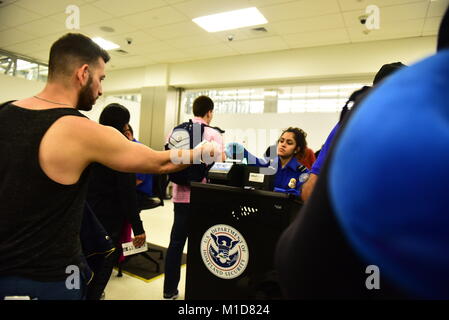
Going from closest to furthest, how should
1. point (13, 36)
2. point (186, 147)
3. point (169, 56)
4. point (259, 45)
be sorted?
point (186, 147), point (259, 45), point (13, 36), point (169, 56)

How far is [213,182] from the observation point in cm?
145

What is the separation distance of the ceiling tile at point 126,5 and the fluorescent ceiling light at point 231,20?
28.5 inches

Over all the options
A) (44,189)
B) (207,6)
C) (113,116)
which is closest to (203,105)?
(113,116)

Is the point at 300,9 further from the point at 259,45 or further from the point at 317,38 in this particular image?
the point at 259,45

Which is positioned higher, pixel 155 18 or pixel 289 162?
pixel 155 18

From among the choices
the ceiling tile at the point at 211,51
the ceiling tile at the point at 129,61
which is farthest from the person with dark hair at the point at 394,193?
the ceiling tile at the point at 129,61

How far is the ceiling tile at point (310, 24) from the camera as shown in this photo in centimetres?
438

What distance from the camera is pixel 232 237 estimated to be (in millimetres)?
1325

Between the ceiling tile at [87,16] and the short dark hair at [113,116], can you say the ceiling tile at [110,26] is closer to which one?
the ceiling tile at [87,16]

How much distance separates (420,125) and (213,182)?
4.06 ft

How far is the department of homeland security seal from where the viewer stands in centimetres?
129

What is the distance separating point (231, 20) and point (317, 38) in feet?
5.23

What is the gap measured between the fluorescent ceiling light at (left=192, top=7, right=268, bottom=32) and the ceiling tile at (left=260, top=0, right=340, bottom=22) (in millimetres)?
168

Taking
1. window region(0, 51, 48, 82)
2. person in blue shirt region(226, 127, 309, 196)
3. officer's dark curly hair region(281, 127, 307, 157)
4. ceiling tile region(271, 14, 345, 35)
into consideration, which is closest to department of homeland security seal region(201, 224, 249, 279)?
person in blue shirt region(226, 127, 309, 196)
